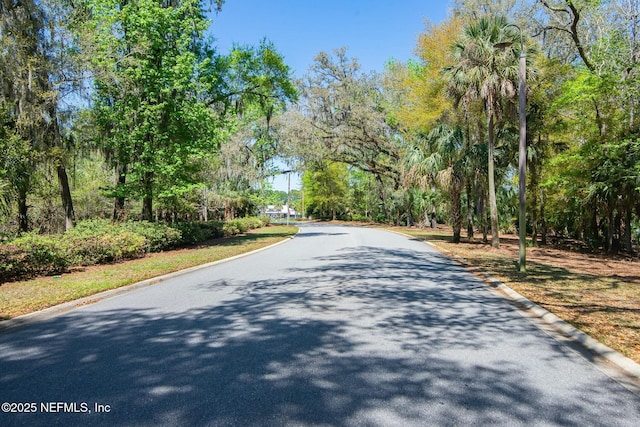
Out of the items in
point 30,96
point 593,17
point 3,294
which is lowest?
point 3,294

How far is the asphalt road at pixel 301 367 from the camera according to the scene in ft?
10.5

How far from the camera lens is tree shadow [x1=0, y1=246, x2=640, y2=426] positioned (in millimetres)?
3189

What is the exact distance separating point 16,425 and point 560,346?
553 centimetres

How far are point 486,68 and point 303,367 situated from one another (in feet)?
56.0

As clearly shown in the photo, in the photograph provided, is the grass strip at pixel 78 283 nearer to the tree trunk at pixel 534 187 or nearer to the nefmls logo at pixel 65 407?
the nefmls logo at pixel 65 407

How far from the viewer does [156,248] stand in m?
15.9

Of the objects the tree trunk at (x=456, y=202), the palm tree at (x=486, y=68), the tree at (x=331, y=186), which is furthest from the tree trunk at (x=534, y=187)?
the tree at (x=331, y=186)

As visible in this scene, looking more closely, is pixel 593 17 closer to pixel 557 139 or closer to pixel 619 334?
pixel 557 139

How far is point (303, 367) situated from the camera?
13.5 feet

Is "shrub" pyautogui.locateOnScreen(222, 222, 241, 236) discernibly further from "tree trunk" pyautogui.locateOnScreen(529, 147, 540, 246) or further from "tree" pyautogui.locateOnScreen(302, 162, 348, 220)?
"tree" pyautogui.locateOnScreen(302, 162, 348, 220)

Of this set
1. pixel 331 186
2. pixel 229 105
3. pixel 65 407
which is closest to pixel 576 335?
A: pixel 65 407

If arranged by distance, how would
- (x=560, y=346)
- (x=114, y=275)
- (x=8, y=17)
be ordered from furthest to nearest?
1. (x=8, y=17)
2. (x=114, y=275)
3. (x=560, y=346)

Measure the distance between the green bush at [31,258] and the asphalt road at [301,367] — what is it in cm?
400

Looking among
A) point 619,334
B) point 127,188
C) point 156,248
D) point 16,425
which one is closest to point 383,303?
point 619,334
